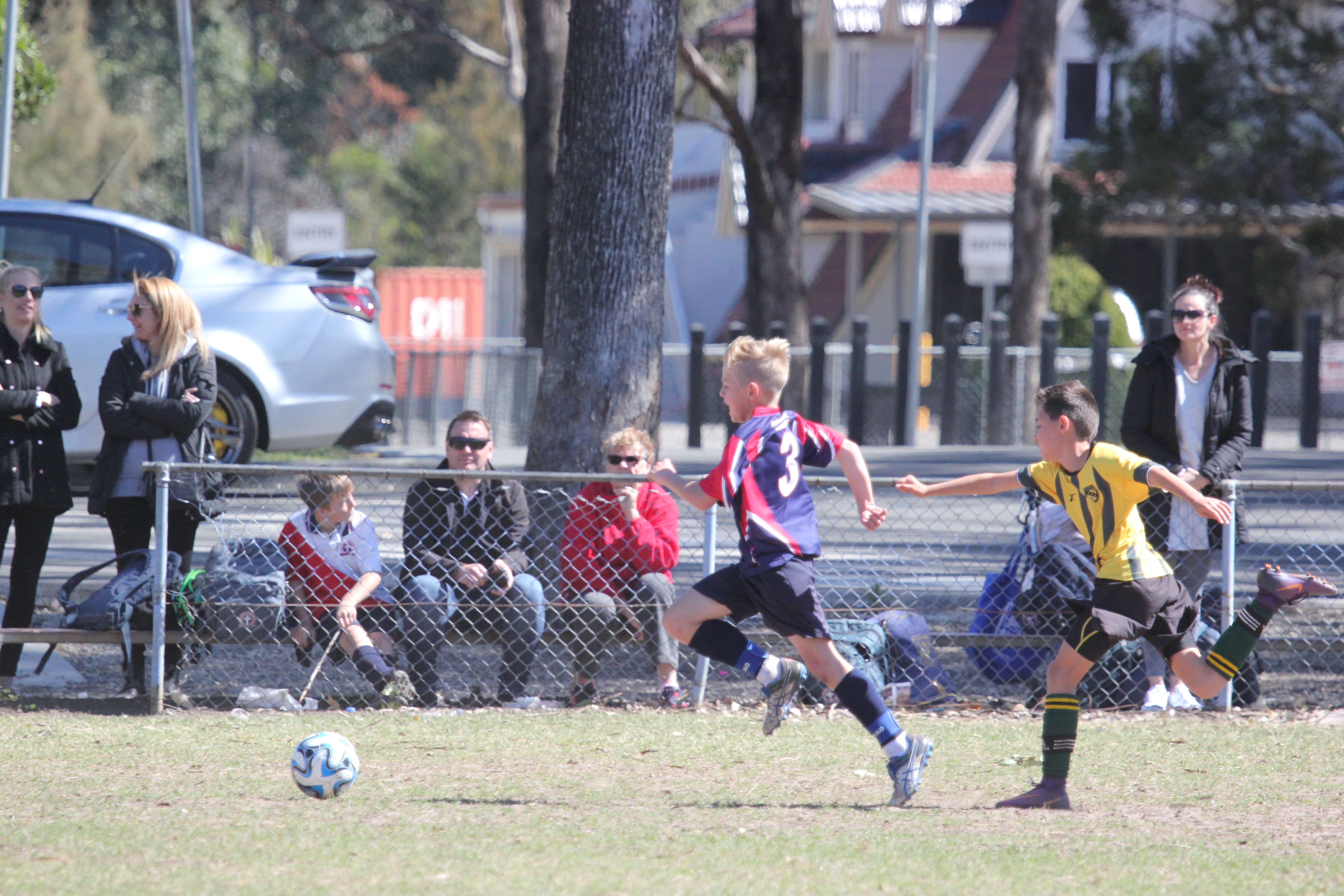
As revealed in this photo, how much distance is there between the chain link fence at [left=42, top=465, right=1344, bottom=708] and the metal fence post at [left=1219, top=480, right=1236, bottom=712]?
0.05 ft

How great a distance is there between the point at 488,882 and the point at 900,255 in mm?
23193

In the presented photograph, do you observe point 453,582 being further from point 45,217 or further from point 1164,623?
point 45,217

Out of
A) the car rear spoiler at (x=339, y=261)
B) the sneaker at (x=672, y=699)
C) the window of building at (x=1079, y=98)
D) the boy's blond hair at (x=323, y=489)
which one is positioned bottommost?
the sneaker at (x=672, y=699)

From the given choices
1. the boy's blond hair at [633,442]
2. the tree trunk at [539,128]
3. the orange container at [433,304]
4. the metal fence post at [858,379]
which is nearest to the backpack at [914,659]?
the boy's blond hair at [633,442]

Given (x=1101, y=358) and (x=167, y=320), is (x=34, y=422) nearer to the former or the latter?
(x=167, y=320)

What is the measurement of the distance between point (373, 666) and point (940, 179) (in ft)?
69.2

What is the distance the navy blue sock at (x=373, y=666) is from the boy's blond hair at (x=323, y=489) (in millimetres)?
606

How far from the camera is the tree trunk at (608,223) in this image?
25.2 feet

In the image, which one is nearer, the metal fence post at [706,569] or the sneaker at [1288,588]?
the sneaker at [1288,588]

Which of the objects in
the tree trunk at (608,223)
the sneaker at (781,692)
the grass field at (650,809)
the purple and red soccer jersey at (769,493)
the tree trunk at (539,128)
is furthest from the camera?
the tree trunk at (539,128)

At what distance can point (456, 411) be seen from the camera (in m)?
17.6

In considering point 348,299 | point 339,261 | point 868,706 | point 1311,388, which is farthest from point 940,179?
point 868,706

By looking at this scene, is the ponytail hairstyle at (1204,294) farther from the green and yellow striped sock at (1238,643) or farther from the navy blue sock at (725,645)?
the navy blue sock at (725,645)

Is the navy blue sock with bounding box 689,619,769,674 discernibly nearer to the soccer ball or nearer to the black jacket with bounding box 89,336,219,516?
the soccer ball
